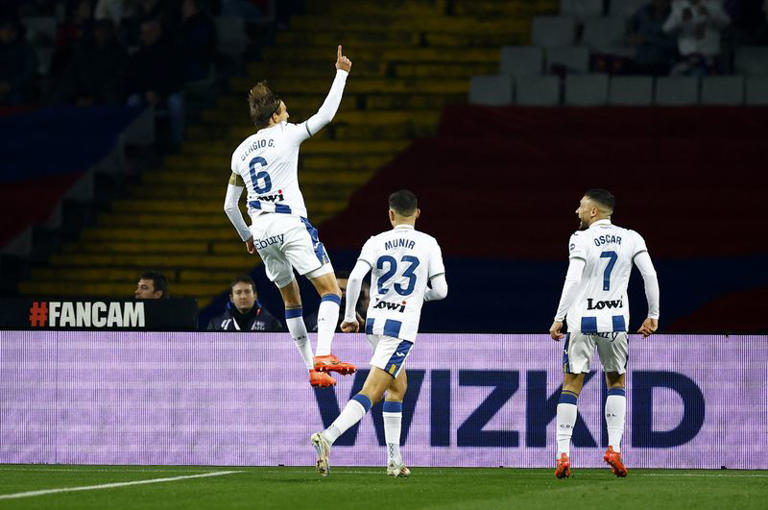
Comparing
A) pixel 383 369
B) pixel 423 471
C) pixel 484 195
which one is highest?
pixel 484 195

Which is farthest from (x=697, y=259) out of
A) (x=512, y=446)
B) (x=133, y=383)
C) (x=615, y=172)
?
(x=133, y=383)

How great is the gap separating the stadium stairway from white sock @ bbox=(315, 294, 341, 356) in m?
8.01

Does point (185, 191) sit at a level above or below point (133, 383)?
above

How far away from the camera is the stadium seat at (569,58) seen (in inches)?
814

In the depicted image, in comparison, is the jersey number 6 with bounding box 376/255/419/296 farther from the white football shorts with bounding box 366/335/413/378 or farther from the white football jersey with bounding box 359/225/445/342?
the white football shorts with bounding box 366/335/413/378

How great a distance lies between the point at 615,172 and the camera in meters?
19.2

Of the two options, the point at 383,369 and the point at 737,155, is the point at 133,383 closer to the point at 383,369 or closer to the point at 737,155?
the point at 383,369

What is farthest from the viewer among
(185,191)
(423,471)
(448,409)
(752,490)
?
(185,191)

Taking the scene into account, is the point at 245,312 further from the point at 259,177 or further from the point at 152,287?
the point at 259,177

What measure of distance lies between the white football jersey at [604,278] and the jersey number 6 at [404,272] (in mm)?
1343

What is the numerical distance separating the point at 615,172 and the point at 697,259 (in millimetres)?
1668

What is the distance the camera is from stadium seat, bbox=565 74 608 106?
20.2 metres

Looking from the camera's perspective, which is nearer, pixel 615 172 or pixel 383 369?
pixel 383 369

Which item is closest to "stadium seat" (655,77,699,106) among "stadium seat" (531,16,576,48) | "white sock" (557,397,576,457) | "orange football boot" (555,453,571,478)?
"stadium seat" (531,16,576,48)
